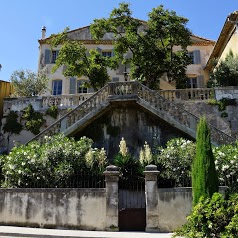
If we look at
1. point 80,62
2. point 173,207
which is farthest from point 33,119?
point 173,207

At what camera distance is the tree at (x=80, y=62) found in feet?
74.2

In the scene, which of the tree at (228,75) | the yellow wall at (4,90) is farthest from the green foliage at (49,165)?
the tree at (228,75)

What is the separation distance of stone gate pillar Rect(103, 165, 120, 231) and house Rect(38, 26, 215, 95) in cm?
1865

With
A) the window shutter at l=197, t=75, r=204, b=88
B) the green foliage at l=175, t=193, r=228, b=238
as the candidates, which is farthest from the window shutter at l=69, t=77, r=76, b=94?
the green foliage at l=175, t=193, r=228, b=238

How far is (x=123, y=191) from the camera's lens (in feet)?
39.8

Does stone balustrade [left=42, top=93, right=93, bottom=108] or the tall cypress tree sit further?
stone balustrade [left=42, top=93, right=93, bottom=108]

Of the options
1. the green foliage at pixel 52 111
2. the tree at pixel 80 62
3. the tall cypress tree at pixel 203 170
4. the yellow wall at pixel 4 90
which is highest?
the tree at pixel 80 62

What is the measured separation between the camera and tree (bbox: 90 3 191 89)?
904 inches

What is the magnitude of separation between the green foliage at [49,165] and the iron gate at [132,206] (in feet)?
3.82

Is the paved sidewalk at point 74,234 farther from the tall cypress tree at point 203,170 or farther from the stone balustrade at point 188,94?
the stone balustrade at point 188,94

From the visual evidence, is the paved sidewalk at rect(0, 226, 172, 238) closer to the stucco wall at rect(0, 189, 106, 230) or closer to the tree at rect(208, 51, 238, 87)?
the stucco wall at rect(0, 189, 106, 230)

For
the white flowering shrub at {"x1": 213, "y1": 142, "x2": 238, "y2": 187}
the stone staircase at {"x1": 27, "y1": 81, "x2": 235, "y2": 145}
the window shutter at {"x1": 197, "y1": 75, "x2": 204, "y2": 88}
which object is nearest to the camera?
the white flowering shrub at {"x1": 213, "y1": 142, "x2": 238, "y2": 187}

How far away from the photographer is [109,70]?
1189 inches

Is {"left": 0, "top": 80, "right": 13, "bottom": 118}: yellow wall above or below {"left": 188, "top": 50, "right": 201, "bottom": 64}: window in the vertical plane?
below
